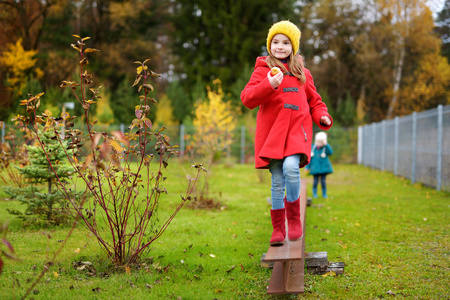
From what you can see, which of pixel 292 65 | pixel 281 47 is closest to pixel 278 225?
pixel 292 65

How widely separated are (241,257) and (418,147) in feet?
27.8

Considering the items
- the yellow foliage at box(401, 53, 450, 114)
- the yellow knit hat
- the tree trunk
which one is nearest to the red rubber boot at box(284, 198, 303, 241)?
the yellow knit hat

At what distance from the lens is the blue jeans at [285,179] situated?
11.1ft

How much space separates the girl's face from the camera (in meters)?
3.62

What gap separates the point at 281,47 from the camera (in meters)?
3.62

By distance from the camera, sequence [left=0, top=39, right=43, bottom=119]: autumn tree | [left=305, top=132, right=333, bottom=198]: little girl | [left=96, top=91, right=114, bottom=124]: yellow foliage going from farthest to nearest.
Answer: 1. [left=96, top=91, right=114, bottom=124]: yellow foliage
2. [left=305, top=132, right=333, bottom=198]: little girl
3. [left=0, top=39, right=43, bottom=119]: autumn tree

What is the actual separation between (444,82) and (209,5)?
50.4 ft

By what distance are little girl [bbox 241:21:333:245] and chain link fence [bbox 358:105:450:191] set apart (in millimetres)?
6516

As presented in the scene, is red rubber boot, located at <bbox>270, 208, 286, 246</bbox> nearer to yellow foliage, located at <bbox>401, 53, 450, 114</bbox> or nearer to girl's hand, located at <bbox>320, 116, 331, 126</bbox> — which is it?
girl's hand, located at <bbox>320, 116, 331, 126</bbox>

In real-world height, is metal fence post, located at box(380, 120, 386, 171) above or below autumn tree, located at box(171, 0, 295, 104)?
below

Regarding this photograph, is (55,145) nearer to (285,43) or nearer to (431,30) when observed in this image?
(285,43)

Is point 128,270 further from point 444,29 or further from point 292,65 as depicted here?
point 444,29

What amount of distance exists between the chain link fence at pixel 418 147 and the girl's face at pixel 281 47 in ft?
21.6

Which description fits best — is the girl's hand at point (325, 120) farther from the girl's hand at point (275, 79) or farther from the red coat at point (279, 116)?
the girl's hand at point (275, 79)
